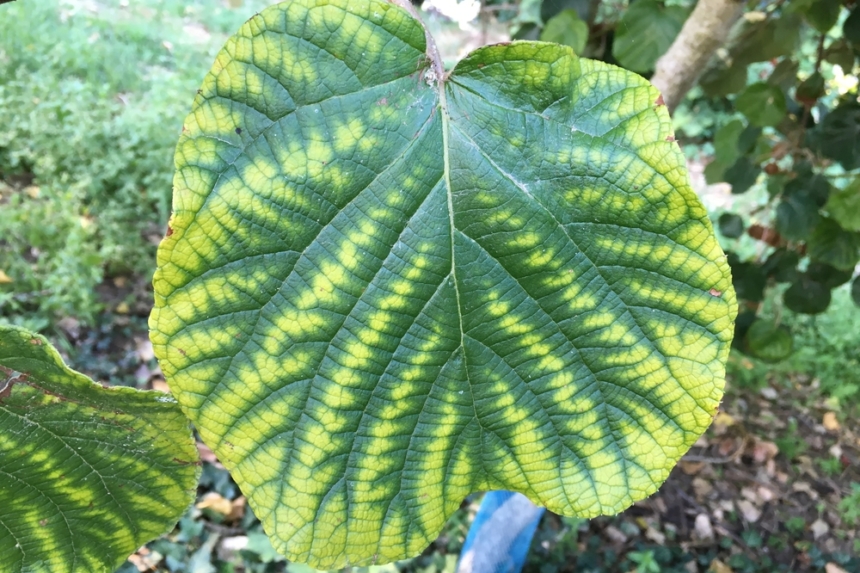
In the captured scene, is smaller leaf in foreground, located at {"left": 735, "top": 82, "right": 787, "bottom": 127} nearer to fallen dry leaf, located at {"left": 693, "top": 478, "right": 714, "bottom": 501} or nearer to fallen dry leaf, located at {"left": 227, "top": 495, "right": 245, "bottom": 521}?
fallen dry leaf, located at {"left": 693, "top": 478, "right": 714, "bottom": 501}

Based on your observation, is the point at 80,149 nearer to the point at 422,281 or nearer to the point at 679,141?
the point at 679,141

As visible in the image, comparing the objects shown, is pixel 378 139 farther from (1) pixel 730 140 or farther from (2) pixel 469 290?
(1) pixel 730 140

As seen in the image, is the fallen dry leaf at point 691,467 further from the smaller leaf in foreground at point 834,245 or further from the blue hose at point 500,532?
the smaller leaf in foreground at point 834,245

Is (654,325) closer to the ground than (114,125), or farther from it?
closer to the ground

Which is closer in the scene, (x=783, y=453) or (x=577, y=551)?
(x=577, y=551)

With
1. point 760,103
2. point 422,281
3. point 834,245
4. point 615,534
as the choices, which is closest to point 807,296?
point 834,245

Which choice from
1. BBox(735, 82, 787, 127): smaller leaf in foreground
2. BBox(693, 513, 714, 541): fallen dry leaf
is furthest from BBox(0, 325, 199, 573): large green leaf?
BBox(693, 513, 714, 541): fallen dry leaf

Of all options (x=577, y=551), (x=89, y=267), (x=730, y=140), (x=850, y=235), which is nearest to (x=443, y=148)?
(x=850, y=235)
